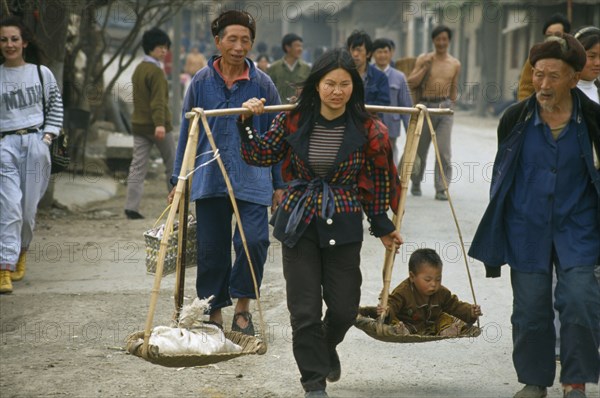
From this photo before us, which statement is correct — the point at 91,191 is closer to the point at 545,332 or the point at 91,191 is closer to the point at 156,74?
the point at 156,74

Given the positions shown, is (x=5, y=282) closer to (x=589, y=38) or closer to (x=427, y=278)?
(x=427, y=278)

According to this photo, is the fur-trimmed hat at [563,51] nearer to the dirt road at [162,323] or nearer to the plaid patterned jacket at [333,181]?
the plaid patterned jacket at [333,181]

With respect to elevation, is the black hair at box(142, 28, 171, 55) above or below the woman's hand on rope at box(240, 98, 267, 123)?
above

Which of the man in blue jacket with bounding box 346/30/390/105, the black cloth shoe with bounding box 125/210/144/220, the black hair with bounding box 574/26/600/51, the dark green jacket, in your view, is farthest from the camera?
the black cloth shoe with bounding box 125/210/144/220

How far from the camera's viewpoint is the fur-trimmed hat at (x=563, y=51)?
4566mm

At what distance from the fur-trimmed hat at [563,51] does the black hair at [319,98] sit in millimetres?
805

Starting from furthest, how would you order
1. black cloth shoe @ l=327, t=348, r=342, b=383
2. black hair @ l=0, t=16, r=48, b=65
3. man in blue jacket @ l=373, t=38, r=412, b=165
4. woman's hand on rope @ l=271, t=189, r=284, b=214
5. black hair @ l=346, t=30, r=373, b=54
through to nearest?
1. man in blue jacket @ l=373, t=38, r=412, b=165
2. black hair @ l=346, t=30, r=373, b=54
3. black hair @ l=0, t=16, r=48, b=65
4. woman's hand on rope @ l=271, t=189, r=284, b=214
5. black cloth shoe @ l=327, t=348, r=342, b=383

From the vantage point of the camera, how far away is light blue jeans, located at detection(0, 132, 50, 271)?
24.2 feet

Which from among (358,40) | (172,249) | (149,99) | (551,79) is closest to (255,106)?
(172,249)

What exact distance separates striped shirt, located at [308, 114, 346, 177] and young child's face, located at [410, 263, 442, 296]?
845mm

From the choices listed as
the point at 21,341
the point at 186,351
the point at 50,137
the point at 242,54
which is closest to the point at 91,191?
the point at 50,137

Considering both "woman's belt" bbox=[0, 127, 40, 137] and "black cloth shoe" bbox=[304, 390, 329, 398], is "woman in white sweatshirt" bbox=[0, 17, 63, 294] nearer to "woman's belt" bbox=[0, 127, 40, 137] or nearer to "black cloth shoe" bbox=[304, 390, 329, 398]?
"woman's belt" bbox=[0, 127, 40, 137]

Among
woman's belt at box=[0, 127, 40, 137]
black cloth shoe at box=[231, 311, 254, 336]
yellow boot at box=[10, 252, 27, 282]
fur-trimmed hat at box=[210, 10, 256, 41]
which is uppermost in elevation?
fur-trimmed hat at box=[210, 10, 256, 41]

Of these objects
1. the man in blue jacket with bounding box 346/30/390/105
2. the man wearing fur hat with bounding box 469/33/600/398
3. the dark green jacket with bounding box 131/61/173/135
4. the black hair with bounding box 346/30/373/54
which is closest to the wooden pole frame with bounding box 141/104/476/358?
the man wearing fur hat with bounding box 469/33/600/398
